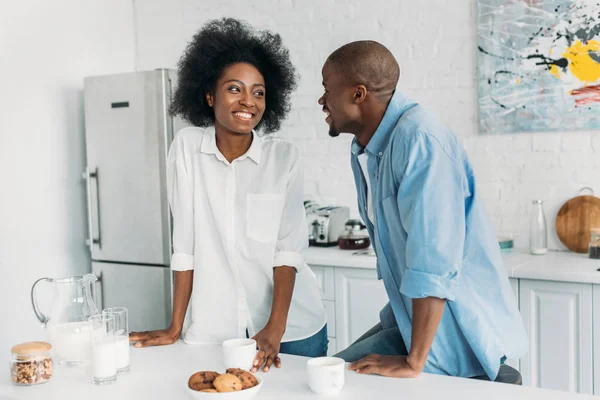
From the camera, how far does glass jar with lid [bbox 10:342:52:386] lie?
58.9 inches

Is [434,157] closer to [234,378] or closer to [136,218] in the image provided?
[234,378]

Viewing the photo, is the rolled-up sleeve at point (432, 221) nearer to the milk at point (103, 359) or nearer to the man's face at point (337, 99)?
the man's face at point (337, 99)

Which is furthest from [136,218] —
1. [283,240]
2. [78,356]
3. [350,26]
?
[78,356]

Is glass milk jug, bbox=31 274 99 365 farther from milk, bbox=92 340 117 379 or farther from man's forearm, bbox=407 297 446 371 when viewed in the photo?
man's forearm, bbox=407 297 446 371

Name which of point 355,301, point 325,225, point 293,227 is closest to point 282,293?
point 293,227

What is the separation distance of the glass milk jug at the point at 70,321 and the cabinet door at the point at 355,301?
165cm

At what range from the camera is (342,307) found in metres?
3.18

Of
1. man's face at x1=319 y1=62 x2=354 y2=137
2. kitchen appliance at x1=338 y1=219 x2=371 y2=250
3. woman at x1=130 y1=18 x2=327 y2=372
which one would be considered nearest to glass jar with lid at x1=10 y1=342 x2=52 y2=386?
woman at x1=130 y1=18 x2=327 y2=372

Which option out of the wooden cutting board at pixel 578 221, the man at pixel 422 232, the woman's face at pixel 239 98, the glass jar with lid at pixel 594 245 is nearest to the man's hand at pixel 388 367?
the man at pixel 422 232

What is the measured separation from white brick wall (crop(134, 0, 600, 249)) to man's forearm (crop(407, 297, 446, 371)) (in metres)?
1.90

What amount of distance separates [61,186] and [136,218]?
1.88 feet

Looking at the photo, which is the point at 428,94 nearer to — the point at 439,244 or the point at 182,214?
the point at 182,214

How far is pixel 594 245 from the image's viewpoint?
2.92 m

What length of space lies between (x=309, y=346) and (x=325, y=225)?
144 centimetres
